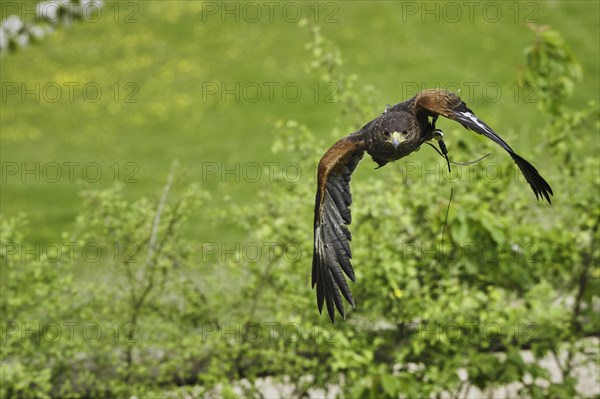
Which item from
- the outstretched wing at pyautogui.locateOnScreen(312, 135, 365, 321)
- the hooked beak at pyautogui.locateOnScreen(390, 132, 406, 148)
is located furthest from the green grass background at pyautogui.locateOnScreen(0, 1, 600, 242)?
the hooked beak at pyautogui.locateOnScreen(390, 132, 406, 148)

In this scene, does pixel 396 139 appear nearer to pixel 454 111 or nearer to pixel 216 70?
pixel 454 111

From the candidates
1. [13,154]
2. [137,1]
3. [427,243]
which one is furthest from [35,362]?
[137,1]

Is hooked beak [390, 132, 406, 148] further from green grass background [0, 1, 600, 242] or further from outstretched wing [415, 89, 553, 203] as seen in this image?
green grass background [0, 1, 600, 242]

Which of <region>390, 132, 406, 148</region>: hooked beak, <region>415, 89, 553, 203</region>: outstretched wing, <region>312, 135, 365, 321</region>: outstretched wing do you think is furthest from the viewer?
<region>312, 135, 365, 321</region>: outstretched wing

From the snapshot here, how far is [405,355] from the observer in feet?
16.8

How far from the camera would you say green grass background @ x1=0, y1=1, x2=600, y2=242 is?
44.4ft

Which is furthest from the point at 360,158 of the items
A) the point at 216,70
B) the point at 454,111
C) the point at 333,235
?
the point at 216,70

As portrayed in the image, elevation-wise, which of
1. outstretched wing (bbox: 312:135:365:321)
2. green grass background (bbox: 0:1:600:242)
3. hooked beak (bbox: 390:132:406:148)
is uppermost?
green grass background (bbox: 0:1:600:242)

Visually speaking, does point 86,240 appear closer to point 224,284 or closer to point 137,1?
point 224,284

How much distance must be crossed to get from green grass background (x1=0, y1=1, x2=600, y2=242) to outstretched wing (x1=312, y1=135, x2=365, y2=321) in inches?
337

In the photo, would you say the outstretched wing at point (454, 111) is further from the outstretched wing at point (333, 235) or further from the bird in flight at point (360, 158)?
the outstretched wing at point (333, 235)

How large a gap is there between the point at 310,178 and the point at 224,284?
2.99 ft

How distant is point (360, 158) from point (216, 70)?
12.5 metres

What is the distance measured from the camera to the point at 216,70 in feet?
51.3
